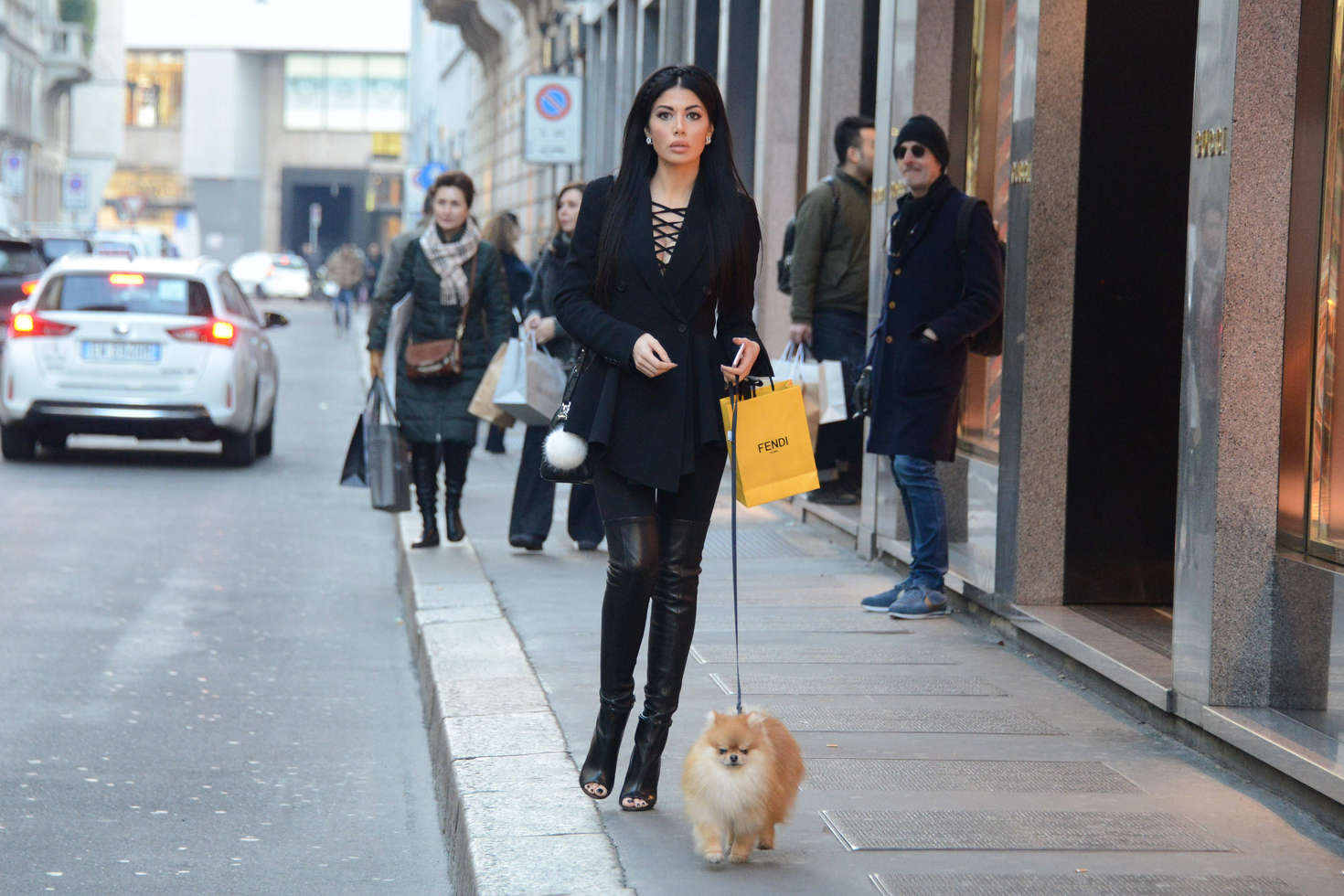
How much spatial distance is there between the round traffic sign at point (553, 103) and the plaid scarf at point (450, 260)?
15.4 metres

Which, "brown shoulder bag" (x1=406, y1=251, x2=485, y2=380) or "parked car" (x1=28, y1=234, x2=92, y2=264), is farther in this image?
"parked car" (x1=28, y1=234, x2=92, y2=264)

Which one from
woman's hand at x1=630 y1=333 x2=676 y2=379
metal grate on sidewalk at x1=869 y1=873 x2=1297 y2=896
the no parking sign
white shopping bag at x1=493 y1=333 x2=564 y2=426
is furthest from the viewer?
the no parking sign

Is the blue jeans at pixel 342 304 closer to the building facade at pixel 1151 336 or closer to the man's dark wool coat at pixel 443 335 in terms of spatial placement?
the building facade at pixel 1151 336

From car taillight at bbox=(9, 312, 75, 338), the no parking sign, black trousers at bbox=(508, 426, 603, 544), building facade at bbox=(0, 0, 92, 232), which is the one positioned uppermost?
building facade at bbox=(0, 0, 92, 232)

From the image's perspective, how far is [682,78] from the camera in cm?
505

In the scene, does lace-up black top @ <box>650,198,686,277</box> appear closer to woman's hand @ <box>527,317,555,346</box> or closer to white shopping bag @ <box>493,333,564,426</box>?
white shopping bag @ <box>493,333,564,426</box>

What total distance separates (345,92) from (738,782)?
91940 mm

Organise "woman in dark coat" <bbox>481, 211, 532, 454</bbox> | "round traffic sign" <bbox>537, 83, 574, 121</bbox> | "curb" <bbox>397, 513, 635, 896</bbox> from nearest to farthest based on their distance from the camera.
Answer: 1. "curb" <bbox>397, 513, 635, 896</bbox>
2. "woman in dark coat" <bbox>481, 211, 532, 454</bbox>
3. "round traffic sign" <bbox>537, 83, 574, 121</bbox>

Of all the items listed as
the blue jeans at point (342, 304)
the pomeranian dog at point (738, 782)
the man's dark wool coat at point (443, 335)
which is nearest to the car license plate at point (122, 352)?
the man's dark wool coat at point (443, 335)

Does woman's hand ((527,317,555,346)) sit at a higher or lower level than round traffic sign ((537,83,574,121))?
lower

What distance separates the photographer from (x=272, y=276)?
73875 millimetres

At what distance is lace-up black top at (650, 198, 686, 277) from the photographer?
5.09 m

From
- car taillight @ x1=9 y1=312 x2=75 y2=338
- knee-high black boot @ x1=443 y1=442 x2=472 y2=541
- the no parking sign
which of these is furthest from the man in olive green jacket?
the no parking sign

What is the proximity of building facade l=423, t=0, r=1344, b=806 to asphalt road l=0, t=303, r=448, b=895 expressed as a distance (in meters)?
2.29
